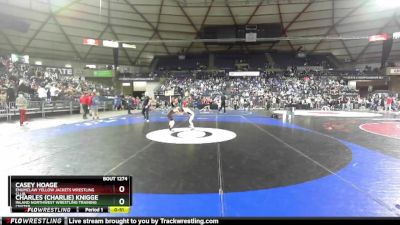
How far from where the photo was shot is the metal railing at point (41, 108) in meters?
14.7

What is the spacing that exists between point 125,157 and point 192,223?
3.47m

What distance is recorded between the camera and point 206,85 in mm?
35531

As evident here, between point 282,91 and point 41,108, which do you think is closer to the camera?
point 41,108

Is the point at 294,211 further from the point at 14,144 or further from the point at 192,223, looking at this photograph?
the point at 14,144

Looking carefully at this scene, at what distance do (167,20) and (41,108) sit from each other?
1956 cm

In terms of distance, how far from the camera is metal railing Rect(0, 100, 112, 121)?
14715mm

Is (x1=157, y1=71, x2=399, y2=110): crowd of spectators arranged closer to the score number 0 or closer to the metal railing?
the metal railing

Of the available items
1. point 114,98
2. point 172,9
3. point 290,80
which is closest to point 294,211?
point 114,98

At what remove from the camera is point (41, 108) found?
1722 cm
